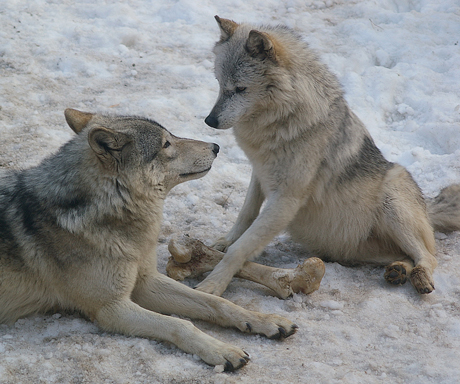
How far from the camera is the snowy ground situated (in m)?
3.31

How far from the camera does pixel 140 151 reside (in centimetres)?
369

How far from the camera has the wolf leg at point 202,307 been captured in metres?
3.69

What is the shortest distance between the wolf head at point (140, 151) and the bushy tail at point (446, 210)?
9.18ft

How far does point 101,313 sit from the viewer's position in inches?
140

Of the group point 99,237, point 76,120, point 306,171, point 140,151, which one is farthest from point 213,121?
point 99,237

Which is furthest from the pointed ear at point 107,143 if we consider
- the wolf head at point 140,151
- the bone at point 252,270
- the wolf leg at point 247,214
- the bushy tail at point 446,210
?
the bushy tail at point 446,210

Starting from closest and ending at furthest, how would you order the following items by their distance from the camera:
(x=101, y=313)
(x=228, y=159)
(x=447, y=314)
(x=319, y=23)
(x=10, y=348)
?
(x=10, y=348) → (x=101, y=313) → (x=447, y=314) → (x=228, y=159) → (x=319, y=23)

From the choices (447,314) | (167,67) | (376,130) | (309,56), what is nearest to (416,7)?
(376,130)

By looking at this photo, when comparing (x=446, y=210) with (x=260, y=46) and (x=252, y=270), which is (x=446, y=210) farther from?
(x=260, y=46)

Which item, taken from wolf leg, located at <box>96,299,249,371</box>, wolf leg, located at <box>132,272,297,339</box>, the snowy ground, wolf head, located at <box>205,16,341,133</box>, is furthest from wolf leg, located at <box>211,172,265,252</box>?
wolf leg, located at <box>96,299,249,371</box>

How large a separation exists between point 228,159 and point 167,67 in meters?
2.38

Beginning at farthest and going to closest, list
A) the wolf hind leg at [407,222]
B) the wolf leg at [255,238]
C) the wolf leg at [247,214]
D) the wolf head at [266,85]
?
the wolf leg at [247,214], the wolf hind leg at [407,222], the wolf head at [266,85], the wolf leg at [255,238]

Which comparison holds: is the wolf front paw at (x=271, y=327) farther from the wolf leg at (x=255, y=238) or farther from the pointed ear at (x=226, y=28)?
the pointed ear at (x=226, y=28)

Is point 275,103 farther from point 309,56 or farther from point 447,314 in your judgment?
point 447,314
